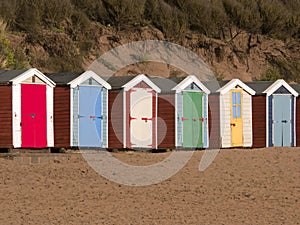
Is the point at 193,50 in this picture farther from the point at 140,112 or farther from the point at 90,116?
the point at 90,116

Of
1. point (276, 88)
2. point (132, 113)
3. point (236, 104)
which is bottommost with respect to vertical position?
point (132, 113)

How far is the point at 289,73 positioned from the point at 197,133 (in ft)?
79.1

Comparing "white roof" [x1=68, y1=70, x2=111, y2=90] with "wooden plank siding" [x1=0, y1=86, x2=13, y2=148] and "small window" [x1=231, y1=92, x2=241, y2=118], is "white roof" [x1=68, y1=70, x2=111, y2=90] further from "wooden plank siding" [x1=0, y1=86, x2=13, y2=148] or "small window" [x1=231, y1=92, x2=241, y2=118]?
"small window" [x1=231, y1=92, x2=241, y2=118]

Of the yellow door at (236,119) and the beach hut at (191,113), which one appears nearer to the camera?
the beach hut at (191,113)

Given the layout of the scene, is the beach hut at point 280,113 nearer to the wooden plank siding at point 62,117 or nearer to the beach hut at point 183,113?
the beach hut at point 183,113

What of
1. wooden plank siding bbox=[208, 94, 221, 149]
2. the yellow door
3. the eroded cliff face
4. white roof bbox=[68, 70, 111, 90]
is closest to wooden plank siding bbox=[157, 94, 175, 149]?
wooden plank siding bbox=[208, 94, 221, 149]

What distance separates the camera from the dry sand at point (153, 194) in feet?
44.0

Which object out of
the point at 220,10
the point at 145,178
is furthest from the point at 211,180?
the point at 220,10

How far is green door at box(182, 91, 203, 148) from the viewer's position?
85.9 ft

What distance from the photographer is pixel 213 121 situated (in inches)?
1069

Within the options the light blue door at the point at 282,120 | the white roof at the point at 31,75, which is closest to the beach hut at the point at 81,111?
the white roof at the point at 31,75

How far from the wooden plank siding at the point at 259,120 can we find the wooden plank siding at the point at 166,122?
342 centimetres

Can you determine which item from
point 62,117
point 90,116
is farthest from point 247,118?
point 62,117

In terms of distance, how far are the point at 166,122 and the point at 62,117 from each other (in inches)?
137
